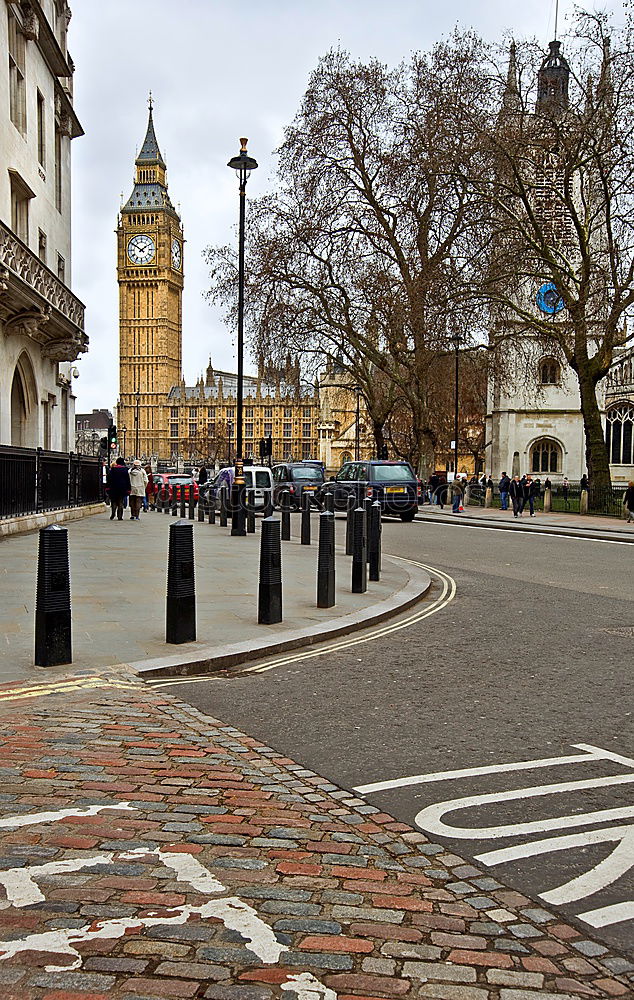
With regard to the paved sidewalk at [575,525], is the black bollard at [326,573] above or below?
above

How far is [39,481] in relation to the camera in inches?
845

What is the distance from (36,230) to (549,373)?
3881 cm

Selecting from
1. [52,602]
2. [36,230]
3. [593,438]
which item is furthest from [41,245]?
[52,602]

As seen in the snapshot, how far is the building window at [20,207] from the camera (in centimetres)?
2512

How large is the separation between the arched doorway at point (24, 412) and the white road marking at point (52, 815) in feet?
81.4

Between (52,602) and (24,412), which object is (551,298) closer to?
(24,412)

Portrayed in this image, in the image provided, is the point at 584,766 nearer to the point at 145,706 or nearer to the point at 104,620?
the point at 145,706

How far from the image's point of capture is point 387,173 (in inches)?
1640

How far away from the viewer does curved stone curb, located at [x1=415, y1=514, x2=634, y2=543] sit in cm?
2364

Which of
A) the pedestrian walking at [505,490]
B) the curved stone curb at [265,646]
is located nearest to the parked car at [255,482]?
the pedestrian walking at [505,490]

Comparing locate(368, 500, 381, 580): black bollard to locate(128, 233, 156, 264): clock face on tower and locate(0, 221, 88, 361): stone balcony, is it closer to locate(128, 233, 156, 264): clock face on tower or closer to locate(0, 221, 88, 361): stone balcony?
locate(0, 221, 88, 361): stone balcony

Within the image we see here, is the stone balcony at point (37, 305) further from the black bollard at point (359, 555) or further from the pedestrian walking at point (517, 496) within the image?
the pedestrian walking at point (517, 496)

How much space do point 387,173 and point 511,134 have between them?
1151 centimetres

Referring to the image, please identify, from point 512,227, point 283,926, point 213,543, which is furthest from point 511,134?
point 283,926
